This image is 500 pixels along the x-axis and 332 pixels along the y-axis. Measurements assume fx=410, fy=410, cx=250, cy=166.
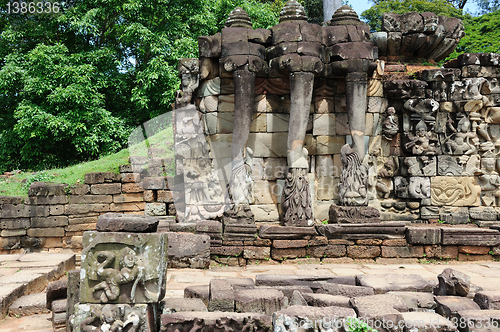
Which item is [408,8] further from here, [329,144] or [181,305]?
[181,305]

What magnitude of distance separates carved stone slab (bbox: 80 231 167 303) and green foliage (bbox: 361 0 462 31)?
16686 millimetres

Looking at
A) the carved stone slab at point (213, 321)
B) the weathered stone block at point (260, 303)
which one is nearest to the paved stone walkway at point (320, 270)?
the weathered stone block at point (260, 303)

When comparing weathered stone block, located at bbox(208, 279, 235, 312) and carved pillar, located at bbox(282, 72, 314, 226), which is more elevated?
carved pillar, located at bbox(282, 72, 314, 226)

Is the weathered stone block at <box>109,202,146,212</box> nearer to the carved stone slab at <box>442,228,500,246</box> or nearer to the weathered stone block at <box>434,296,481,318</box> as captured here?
the carved stone slab at <box>442,228,500,246</box>

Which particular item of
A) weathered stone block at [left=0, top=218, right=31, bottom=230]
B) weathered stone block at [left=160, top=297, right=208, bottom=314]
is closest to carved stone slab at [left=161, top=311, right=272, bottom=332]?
weathered stone block at [left=160, top=297, right=208, bottom=314]

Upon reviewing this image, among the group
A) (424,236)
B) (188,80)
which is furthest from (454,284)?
(188,80)

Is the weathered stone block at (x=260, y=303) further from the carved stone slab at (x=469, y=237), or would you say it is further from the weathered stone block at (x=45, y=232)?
the weathered stone block at (x=45, y=232)

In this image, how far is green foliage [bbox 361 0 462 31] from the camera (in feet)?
59.9

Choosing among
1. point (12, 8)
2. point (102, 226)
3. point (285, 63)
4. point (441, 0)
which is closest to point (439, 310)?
point (102, 226)

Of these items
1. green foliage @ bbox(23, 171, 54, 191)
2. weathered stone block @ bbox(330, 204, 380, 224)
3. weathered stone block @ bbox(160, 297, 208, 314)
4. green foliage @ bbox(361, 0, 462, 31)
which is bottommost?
weathered stone block @ bbox(160, 297, 208, 314)

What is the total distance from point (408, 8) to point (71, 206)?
16.9m

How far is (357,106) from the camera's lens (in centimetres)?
721

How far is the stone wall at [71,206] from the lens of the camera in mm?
8336

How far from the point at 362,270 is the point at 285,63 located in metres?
3.60
